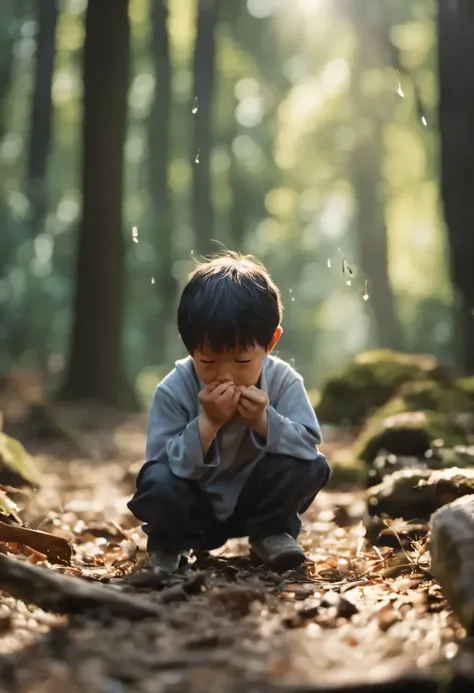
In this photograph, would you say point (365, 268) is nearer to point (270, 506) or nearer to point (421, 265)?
point (421, 265)

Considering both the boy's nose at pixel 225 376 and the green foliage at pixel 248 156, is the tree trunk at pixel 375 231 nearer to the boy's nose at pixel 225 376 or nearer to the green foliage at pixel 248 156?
the green foliage at pixel 248 156

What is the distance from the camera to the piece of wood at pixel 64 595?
8.65 feet

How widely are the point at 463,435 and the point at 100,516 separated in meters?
2.50

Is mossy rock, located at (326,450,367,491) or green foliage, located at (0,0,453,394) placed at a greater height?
green foliage, located at (0,0,453,394)

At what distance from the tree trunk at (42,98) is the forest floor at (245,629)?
15.7 m

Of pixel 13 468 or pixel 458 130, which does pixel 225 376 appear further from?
pixel 458 130

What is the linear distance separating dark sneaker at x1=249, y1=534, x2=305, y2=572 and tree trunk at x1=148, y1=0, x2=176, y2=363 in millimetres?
17711

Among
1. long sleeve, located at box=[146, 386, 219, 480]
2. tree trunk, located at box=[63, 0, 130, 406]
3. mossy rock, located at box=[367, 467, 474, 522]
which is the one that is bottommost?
mossy rock, located at box=[367, 467, 474, 522]

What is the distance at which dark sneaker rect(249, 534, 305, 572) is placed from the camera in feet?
11.1

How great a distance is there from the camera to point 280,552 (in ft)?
11.2

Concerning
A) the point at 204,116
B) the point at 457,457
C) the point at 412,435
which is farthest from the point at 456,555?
the point at 204,116

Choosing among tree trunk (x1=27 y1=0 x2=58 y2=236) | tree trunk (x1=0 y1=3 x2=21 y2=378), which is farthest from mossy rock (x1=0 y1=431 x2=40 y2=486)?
tree trunk (x1=0 y1=3 x2=21 y2=378)

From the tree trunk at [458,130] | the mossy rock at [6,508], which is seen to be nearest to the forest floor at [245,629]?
Result: the mossy rock at [6,508]

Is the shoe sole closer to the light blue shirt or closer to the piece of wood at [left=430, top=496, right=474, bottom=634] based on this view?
the light blue shirt
